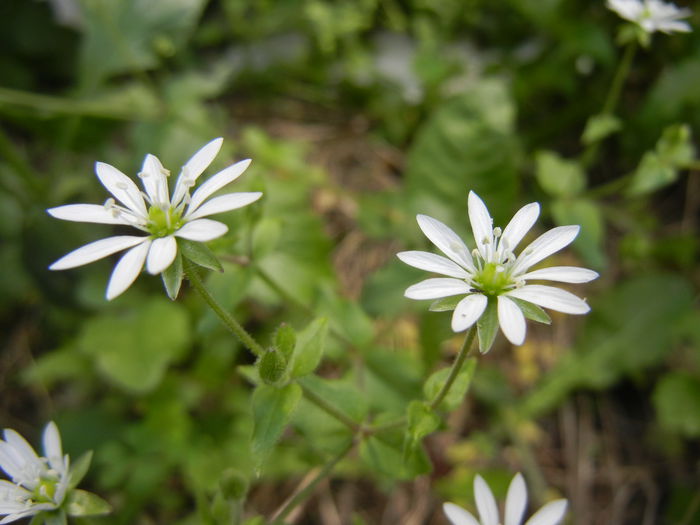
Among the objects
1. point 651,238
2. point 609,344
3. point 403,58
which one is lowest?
point 609,344

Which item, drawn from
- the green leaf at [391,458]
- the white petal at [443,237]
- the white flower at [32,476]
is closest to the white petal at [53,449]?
the white flower at [32,476]

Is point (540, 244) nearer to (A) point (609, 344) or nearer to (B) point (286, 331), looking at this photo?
(B) point (286, 331)

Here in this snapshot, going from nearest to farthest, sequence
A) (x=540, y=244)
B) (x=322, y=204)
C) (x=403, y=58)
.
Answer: (x=540, y=244) → (x=322, y=204) → (x=403, y=58)

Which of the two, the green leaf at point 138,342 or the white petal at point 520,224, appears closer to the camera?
the white petal at point 520,224

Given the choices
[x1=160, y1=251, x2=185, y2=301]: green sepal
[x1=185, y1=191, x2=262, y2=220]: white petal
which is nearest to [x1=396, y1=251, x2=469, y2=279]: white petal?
[x1=185, y1=191, x2=262, y2=220]: white petal

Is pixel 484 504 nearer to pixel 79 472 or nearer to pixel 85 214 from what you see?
→ pixel 79 472

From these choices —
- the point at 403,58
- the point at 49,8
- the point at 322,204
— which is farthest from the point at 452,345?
the point at 49,8

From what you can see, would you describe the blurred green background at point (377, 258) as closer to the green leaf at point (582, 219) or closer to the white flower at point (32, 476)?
the green leaf at point (582, 219)
